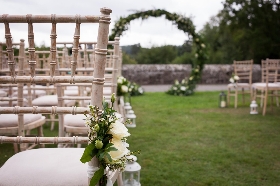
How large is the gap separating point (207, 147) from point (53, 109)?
2813 millimetres

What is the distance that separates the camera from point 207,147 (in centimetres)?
375

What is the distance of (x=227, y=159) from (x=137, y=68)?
10.00 metres

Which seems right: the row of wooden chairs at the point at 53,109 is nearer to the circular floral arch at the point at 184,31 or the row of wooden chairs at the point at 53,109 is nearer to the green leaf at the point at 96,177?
the green leaf at the point at 96,177

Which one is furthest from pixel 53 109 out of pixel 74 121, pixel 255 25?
pixel 255 25

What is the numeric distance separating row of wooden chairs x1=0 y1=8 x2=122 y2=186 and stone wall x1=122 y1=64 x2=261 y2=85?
11524mm

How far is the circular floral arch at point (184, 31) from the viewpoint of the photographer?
9945 millimetres

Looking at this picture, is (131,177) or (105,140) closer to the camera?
(105,140)

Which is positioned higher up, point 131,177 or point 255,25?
point 255,25

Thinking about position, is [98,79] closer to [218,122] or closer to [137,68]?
[218,122]

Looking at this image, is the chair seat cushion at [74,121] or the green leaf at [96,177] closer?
the green leaf at [96,177]

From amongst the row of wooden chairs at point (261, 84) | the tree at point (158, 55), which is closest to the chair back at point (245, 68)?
the row of wooden chairs at point (261, 84)

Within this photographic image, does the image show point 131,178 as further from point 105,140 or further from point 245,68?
point 245,68

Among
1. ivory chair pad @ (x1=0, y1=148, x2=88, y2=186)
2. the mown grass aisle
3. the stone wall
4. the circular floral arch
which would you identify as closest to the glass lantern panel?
the mown grass aisle

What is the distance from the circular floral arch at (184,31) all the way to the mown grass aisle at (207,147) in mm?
3869
